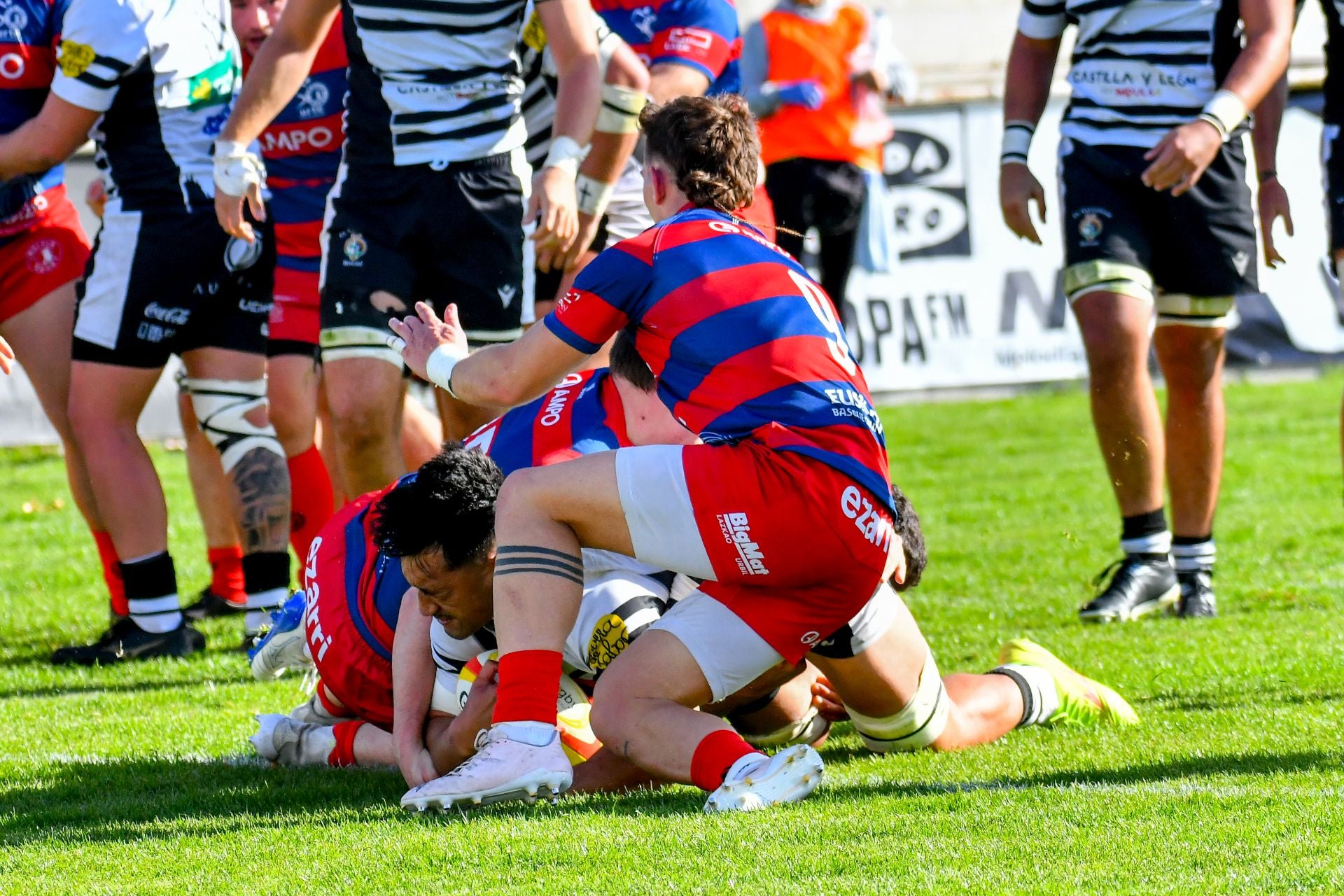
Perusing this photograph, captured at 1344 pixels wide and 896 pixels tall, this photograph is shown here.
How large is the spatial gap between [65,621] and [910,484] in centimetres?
451

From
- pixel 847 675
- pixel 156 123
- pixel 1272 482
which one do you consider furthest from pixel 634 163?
pixel 1272 482

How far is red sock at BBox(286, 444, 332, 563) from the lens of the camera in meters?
5.74

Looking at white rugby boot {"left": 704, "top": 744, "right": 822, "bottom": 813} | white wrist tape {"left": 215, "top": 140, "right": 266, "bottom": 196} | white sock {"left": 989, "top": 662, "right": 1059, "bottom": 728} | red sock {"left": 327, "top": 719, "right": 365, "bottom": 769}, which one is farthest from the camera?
white wrist tape {"left": 215, "top": 140, "right": 266, "bottom": 196}

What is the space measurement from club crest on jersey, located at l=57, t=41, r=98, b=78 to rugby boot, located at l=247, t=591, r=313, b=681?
1661 millimetres

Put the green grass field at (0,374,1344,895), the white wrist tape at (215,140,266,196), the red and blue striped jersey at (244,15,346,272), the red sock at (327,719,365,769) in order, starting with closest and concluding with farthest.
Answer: the green grass field at (0,374,1344,895) < the red sock at (327,719,365,769) < the white wrist tape at (215,140,266,196) < the red and blue striped jersey at (244,15,346,272)

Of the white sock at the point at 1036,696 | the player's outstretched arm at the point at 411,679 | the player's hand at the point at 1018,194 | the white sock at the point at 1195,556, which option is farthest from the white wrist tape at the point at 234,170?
the white sock at the point at 1195,556

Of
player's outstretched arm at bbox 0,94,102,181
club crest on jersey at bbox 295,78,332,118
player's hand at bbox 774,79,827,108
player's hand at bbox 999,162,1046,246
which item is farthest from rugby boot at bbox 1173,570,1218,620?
player's hand at bbox 774,79,827,108

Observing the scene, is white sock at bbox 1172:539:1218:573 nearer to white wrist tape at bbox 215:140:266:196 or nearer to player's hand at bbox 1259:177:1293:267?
player's hand at bbox 1259:177:1293:267

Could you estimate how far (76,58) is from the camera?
4.82 metres

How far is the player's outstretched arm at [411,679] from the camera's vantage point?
11.5 ft

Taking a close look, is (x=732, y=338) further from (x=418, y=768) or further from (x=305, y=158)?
(x=305, y=158)

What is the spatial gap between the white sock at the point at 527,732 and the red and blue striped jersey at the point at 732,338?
2.13 ft

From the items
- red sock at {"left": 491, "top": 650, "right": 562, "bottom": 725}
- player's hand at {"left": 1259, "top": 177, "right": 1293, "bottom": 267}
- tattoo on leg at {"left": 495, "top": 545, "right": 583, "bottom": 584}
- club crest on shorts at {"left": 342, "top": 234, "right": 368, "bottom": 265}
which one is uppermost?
club crest on shorts at {"left": 342, "top": 234, "right": 368, "bottom": 265}

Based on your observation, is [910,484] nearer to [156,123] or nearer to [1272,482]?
[1272,482]
